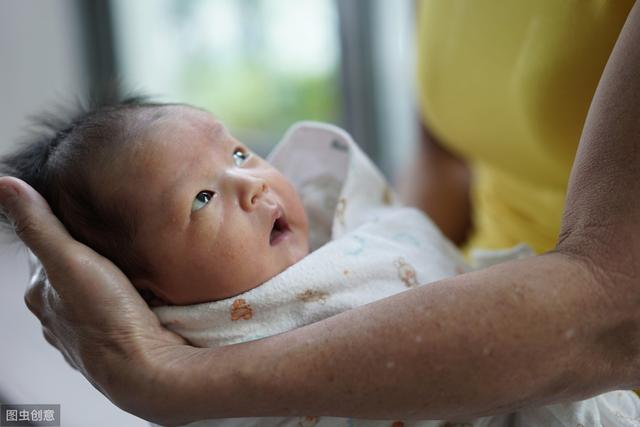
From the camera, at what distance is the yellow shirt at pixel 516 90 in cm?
65

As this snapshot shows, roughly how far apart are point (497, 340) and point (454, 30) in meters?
0.51

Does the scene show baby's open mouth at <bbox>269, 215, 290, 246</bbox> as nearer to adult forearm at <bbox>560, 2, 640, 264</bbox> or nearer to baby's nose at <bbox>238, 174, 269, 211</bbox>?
baby's nose at <bbox>238, 174, 269, 211</bbox>

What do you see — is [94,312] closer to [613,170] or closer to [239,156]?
[239,156]

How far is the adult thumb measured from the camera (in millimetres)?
581

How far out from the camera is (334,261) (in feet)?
2.14

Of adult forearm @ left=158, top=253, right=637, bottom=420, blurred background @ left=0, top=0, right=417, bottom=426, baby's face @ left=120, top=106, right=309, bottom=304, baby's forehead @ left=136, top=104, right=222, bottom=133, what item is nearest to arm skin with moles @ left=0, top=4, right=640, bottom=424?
adult forearm @ left=158, top=253, right=637, bottom=420

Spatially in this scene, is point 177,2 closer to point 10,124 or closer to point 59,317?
point 10,124

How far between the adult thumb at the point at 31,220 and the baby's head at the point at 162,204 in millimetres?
33

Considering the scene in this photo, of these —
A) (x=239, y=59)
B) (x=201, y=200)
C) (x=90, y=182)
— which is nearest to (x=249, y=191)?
(x=201, y=200)

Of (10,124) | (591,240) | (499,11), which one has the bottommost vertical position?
(10,124)

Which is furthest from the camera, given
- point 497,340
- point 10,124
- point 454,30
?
point 10,124

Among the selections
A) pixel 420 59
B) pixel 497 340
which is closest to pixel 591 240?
pixel 497 340

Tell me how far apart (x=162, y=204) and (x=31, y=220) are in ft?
0.37

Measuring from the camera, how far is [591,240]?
48 centimetres
